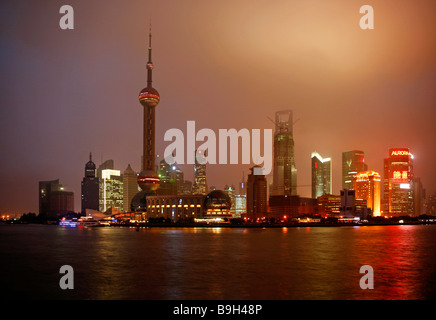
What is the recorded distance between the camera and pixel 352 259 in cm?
7775

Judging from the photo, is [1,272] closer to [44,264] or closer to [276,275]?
[44,264]

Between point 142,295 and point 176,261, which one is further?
point 176,261

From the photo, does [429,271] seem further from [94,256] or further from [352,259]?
[94,256]

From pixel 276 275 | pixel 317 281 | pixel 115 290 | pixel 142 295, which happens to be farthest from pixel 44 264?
pixel 317 281
